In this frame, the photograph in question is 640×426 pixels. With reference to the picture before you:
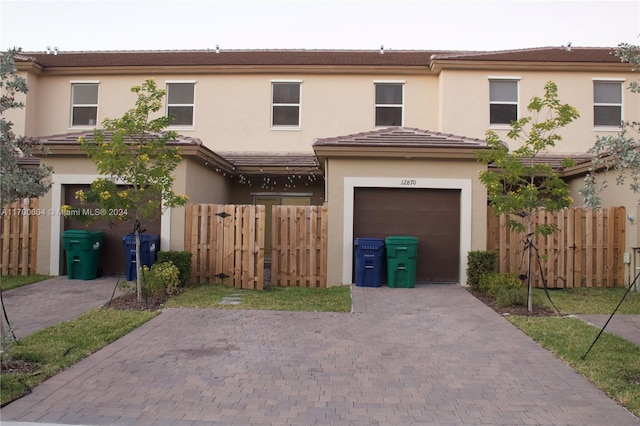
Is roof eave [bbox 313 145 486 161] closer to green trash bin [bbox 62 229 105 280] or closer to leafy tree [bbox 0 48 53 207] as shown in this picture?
green trash bin [bbox 62 229 105 280]

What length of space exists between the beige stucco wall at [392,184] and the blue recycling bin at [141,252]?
4.27 metres

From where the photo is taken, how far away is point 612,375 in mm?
6133

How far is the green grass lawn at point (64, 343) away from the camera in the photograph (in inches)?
226

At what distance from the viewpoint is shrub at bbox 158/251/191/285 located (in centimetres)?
1195

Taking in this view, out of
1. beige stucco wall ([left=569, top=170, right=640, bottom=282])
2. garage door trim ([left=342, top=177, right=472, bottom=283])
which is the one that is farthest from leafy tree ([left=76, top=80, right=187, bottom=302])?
beige stucco wall ([left=569, top=170, right=640, bottom=282])

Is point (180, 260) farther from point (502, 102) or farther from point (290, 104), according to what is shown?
point (502, 102)

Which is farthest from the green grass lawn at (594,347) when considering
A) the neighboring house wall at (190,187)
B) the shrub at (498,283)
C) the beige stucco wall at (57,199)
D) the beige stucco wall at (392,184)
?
the beige stucco wall at (57,199)

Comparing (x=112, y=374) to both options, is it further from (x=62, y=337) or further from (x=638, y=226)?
(x=638, y=226)

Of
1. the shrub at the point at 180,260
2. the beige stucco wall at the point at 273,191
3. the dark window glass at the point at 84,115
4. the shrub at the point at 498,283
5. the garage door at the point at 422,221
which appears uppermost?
the dark window glass at the point at 84,115

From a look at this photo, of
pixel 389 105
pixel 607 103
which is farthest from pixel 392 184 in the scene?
pixel 607 103

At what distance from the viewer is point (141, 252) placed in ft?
39.6

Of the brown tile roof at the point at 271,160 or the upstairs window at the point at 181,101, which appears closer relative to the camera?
the brown tile roof at the point at 271,160

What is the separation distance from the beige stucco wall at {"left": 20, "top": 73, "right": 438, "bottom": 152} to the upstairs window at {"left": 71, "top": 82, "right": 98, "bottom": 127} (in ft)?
0.78

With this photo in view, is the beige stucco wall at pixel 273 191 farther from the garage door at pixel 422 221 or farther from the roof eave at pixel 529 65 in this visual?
the roof eave at pixel 529 65
